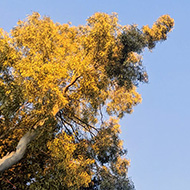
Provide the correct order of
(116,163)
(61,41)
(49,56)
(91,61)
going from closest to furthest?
(49,56) → (91,61) → (61,41) → (116,163)

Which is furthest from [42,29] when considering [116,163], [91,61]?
[116,163]

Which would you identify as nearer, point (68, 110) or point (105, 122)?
point (68, 110)

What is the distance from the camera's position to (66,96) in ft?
50.5

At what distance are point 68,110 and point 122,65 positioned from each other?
4.16 metres

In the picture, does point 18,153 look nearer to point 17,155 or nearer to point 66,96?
point 17,155

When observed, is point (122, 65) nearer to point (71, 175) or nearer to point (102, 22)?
point (102, 22)

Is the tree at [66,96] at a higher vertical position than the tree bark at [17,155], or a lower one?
higher

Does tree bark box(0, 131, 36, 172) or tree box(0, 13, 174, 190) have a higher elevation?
tree box(0, 13, 174, 190)

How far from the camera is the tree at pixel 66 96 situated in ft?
41.0

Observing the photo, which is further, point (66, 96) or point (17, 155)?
point (66, 96)

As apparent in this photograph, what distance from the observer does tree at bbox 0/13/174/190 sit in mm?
12500

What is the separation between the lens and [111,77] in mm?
16844

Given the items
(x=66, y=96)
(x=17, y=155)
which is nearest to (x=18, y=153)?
(x=17, y=155)

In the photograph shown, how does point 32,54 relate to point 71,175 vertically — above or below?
above
